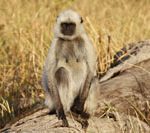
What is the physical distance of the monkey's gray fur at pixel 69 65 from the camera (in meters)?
5.81

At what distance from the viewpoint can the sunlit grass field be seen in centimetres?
747

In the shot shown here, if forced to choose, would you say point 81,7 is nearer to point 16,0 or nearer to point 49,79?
point 16,0

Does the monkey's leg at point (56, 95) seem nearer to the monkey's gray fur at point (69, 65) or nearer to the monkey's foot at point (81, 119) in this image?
the monkey's gray fur at point (69, 65)

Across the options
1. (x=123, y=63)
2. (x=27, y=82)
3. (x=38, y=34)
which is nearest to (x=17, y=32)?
(x=38, y=34)

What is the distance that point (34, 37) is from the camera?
334 inches

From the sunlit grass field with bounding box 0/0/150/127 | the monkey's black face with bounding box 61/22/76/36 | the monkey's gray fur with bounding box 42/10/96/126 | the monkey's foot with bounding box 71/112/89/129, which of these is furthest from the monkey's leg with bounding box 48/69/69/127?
the sunlit grass field with bounding box 0/0/150/127

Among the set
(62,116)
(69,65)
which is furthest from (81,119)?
(69,65)

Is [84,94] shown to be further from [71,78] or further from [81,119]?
[81,119]

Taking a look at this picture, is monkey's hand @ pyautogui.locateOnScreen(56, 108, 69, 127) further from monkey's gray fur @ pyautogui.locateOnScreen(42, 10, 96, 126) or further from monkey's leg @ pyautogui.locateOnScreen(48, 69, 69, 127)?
monkey's gray fur @ pyautogui.locateOnScreen(42, 10, 96, 126)

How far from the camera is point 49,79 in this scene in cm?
576

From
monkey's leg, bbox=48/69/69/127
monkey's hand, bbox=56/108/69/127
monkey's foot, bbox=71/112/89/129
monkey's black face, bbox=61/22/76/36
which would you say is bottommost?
monkey's foot, bbox=71/112/89/129

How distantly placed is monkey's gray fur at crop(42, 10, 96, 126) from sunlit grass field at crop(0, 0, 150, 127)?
0.91 metres

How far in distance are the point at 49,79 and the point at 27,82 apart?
6.37 feet

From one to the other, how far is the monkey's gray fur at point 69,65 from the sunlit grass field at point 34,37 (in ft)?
2.97
